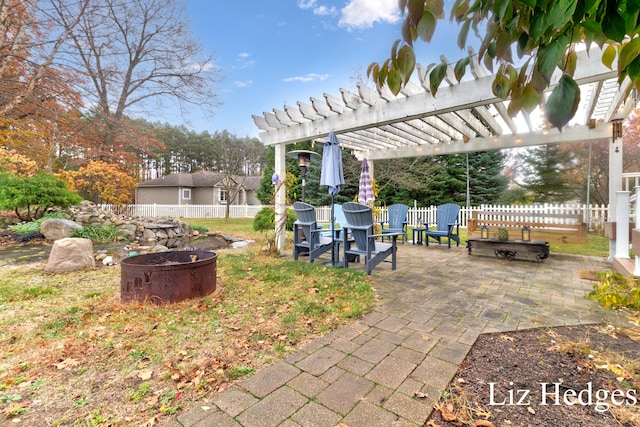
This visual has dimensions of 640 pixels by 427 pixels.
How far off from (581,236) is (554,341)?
465 centimetres

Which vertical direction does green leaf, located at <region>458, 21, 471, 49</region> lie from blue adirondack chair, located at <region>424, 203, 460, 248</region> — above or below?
above

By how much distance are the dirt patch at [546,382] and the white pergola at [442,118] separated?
8.74 ft

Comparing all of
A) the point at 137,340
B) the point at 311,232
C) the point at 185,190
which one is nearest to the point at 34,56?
the point at 311,232

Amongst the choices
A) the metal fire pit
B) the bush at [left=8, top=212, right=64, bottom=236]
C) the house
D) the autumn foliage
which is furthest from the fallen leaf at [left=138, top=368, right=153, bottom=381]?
the house

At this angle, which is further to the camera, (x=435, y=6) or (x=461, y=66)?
(x=461, y=66)

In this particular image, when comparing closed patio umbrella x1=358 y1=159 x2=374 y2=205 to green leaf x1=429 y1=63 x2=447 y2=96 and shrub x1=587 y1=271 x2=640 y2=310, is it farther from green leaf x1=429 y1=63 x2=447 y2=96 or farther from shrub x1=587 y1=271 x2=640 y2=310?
green leaf x1=429 y1=63 x2=447 y2=96

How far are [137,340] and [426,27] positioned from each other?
8.99 ft

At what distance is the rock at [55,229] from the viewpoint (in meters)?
7.19

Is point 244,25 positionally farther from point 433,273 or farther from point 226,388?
point 226,388

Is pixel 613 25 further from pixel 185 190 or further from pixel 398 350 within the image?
pixel 185 190

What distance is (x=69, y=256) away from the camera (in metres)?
4.52

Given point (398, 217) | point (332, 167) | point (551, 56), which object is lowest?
point (398, 217)

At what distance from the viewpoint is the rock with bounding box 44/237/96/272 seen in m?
4.41

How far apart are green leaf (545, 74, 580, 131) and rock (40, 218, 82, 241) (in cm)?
960
